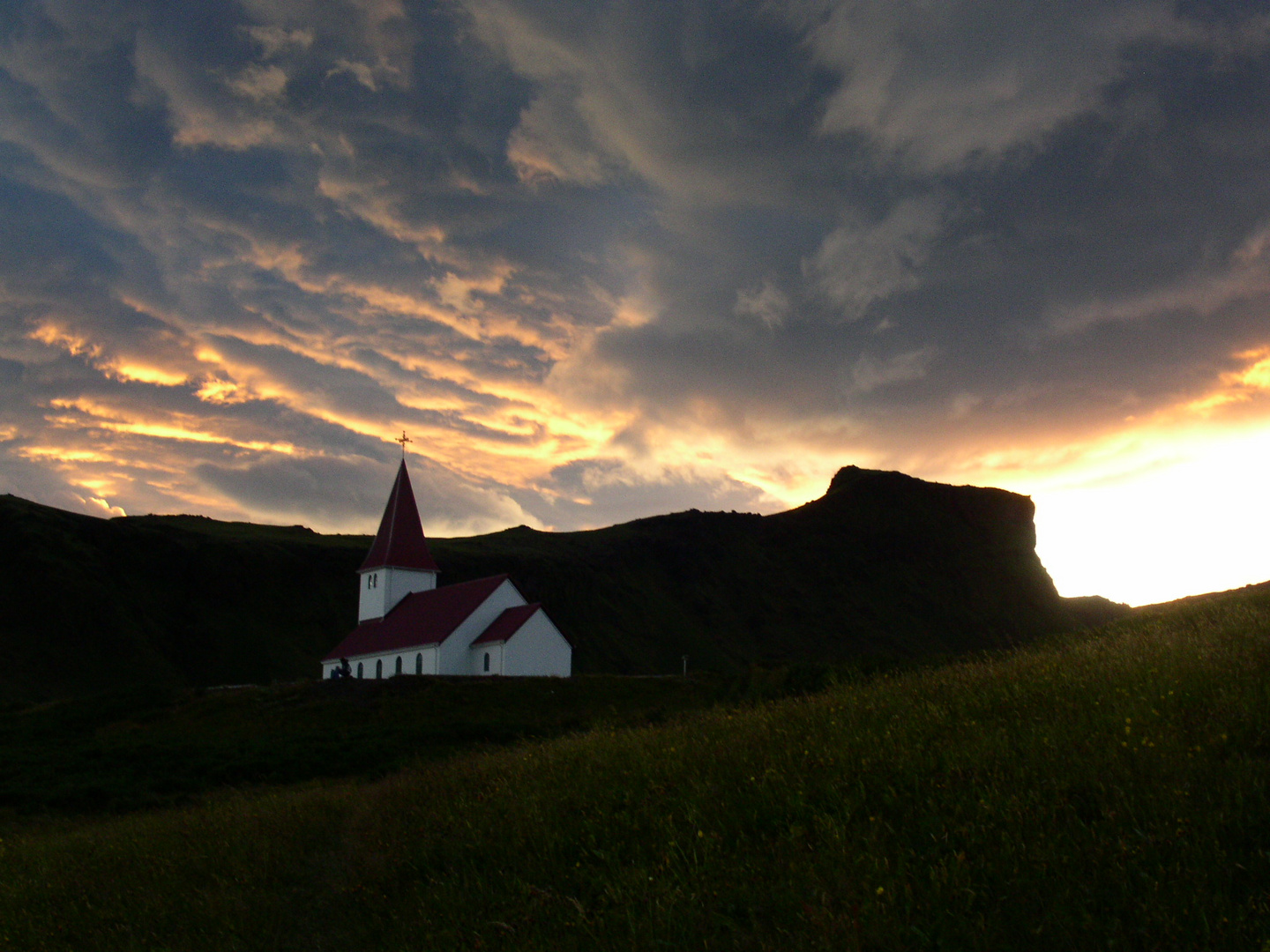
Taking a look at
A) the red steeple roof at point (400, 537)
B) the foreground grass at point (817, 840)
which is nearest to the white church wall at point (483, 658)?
the red steeple roof at point (400, 537)

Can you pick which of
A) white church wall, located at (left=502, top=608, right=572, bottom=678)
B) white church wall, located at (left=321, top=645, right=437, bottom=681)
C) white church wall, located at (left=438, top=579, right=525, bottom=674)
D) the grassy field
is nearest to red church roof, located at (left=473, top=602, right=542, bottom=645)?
white church wall, located at (left=502, top=608, right=572, bottom=678)

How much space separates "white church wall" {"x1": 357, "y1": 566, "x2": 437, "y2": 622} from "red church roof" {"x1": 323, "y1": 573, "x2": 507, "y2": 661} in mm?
588

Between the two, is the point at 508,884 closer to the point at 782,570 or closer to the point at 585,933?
the point at 585,933

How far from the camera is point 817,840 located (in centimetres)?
666

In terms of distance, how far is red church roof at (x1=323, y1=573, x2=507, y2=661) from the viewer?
5156 centimetres

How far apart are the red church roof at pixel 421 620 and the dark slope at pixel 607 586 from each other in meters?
29.7

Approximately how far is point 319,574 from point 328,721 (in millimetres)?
76764

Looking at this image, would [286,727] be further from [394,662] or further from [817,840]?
[817,840]

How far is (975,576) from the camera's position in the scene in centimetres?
17900

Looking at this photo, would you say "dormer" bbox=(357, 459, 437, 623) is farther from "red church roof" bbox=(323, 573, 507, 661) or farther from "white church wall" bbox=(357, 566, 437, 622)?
"red church roof" bbox=(323, 573, 507, 661)

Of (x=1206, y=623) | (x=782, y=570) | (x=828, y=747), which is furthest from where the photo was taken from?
(x=782, y=570)

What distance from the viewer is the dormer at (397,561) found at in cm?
5978

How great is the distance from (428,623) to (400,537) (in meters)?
9.81

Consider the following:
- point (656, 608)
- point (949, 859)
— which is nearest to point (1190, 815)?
point (949, 859)
